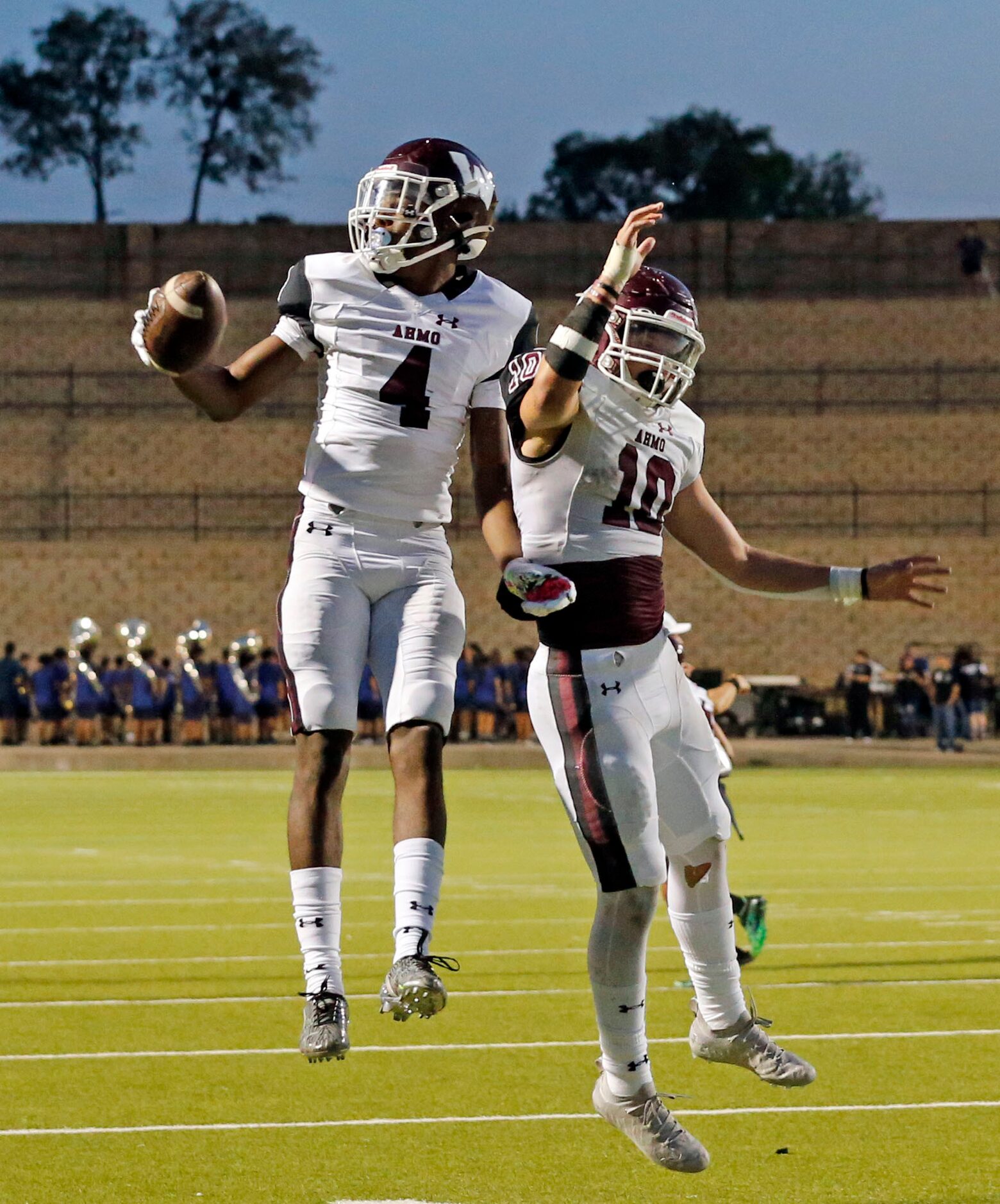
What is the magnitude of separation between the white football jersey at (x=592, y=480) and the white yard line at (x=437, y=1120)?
229 centimetres

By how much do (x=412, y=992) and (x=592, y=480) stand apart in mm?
1503

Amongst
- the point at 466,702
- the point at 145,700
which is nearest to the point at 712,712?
the point at 145,700

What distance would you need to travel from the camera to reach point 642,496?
19.1 feet

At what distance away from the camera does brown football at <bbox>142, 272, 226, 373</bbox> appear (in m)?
5.38

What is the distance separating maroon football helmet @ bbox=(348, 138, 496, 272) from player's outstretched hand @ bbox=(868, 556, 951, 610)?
1.48m

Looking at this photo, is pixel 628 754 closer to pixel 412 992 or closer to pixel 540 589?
pixel 540 589

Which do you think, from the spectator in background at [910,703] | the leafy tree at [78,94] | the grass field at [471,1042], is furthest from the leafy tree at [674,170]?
the grass field at [471,1042]

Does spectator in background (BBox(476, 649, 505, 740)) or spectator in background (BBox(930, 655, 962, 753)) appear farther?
spectator in background (BBox(476, 649, 505, 740))

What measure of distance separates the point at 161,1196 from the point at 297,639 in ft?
5.41

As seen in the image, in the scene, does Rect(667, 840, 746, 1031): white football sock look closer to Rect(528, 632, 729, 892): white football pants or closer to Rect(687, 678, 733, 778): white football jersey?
Rect(528, 632, 729, 892): white football pants

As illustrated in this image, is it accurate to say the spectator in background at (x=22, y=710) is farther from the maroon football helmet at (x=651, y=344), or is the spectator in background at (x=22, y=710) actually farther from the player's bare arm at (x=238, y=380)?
the maroon football helmet at (x=651, y=344)

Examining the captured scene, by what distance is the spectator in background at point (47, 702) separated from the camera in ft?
105

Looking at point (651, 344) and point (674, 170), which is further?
point (674, 170)

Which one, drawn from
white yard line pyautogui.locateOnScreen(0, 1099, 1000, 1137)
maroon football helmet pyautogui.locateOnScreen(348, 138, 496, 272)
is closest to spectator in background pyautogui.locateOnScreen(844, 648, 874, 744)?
white yard line pyautogui.locateOnScreen(0, 1099, 1000, 1137)
